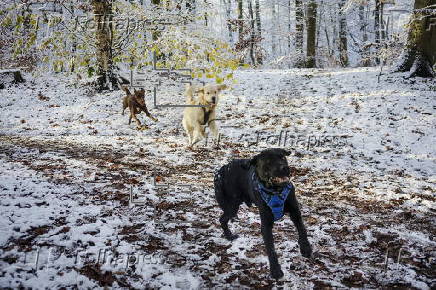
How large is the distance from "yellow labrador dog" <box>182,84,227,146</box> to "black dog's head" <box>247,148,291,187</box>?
562cm

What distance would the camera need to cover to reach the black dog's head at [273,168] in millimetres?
3182

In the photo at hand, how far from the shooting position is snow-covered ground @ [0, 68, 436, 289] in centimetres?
330

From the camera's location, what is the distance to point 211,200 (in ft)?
17.8

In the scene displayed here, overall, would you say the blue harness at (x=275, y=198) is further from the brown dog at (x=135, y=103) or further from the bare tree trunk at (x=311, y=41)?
the bare tree trunk at (x=311, y=41)

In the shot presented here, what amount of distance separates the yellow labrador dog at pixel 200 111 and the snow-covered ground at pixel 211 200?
0.45m

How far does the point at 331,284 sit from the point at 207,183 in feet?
11.1

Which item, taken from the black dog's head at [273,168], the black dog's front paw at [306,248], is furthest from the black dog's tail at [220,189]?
the black dog's front paw at [306,248]

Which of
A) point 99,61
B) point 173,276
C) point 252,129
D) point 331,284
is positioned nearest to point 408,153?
point 252,129

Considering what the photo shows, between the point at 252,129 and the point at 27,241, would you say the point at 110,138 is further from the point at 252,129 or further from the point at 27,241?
the point at 27,241

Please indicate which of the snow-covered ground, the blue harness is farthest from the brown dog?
the blue harness

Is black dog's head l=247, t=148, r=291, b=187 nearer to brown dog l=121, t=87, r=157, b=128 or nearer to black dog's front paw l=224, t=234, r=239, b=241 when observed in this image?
black dog's front paw l=224, t=234, r=239, b=241

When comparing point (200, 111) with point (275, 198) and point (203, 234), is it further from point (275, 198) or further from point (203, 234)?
point (275, 198)

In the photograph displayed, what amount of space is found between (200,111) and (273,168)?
6163 mm

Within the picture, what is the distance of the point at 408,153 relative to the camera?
821cm
